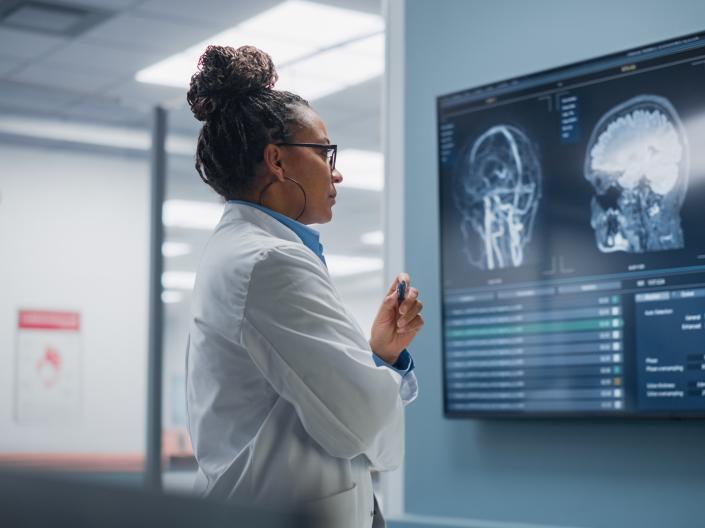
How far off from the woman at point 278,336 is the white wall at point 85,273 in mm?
3439

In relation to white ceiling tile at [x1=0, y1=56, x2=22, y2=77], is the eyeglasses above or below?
below

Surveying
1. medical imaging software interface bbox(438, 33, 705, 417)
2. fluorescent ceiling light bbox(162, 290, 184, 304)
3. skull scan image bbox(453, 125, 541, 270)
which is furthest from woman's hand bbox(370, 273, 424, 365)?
fluorescent ceiling light bbox(162, 290, 184, 304)

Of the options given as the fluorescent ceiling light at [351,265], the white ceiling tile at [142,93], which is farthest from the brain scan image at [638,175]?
the fluorescent ceiling light at [351,265]

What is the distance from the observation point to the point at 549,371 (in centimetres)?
224

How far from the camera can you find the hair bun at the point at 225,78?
1466mm

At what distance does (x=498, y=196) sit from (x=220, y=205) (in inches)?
35.7

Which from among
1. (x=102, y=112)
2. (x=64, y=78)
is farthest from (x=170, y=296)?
(x=64, y=78)

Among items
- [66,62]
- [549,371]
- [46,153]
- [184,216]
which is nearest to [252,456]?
[549,371]

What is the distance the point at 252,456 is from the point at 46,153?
4.41m

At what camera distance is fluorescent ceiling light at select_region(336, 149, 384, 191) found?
6.05 m

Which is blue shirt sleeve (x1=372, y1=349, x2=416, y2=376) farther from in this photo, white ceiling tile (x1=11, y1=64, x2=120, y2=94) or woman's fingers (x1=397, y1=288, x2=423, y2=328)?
white ceiling tile (x1=11, y1=64, x2=120, y2=94)

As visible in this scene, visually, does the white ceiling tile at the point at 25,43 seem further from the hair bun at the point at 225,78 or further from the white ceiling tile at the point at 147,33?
the hair bun at the point at 225,78

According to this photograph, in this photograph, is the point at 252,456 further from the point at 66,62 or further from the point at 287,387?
the point at 66,62

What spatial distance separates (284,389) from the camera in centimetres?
125
